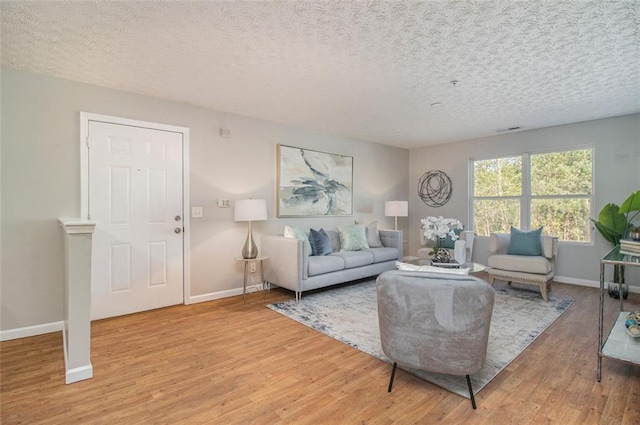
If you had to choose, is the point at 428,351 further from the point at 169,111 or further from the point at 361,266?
the point at 169,111

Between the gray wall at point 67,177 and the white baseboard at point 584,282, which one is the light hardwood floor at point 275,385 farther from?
the white baseboard at point 584,282

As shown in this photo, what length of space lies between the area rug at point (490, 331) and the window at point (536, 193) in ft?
4.74

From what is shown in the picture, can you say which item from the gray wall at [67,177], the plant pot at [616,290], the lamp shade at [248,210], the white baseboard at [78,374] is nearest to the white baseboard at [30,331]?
the gray wall at [67,177]

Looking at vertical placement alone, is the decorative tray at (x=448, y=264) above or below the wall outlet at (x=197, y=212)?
below

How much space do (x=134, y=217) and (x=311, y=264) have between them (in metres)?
2.09

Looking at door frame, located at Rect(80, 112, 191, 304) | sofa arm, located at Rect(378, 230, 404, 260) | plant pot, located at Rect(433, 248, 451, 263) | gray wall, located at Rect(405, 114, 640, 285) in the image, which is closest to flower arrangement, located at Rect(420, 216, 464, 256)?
plant pot, located at Rect(433, 248, 451, 263)

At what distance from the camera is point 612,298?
392 centimetres

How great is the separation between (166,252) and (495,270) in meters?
4.30

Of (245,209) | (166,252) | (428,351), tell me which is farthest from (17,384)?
(428,351)

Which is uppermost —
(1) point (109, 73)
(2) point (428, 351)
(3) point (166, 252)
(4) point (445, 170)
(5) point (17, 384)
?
(1) point (109, 73)

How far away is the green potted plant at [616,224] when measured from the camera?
3.90 meters

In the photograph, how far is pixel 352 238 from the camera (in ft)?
15.7

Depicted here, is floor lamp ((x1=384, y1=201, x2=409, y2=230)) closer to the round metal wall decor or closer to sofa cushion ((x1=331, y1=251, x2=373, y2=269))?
the round metal wall decor

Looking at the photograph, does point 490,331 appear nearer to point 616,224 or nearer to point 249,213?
point 616,224
